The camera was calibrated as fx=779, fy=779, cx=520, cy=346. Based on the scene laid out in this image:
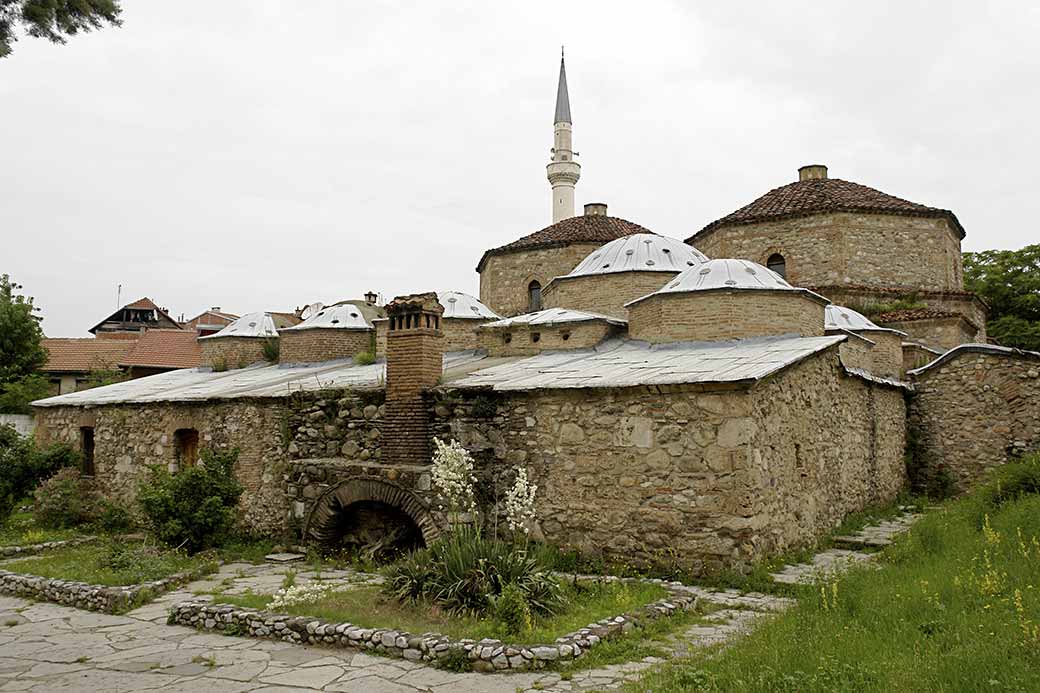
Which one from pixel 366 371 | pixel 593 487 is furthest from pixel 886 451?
pixel 366 371

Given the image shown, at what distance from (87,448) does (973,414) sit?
17182 millimetres

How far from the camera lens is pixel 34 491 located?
586 inches

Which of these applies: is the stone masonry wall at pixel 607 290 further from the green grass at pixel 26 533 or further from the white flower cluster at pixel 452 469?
the green grass at pixel 26 533

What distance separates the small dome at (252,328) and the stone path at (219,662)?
11529 millimetres

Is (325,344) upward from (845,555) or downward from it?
upward

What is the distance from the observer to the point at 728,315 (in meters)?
11.8

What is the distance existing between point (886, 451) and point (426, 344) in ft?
29.5

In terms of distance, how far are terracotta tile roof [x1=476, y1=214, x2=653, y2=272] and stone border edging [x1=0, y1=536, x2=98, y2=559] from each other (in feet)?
44.9

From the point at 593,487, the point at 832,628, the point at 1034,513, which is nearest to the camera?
the point at 832,628

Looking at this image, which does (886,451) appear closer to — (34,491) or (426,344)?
(426,344)

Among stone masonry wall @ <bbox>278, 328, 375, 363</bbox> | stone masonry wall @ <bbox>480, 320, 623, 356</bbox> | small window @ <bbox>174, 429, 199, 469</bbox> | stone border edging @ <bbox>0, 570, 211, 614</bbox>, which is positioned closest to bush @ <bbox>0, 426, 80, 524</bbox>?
small window @ <bbox>174, 429, 199, 469</bbox>

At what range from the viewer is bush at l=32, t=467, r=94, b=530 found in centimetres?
1415

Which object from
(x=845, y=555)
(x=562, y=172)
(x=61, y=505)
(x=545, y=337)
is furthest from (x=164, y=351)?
(x=845, y=555)

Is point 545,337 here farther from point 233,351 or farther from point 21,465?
point 21,465
